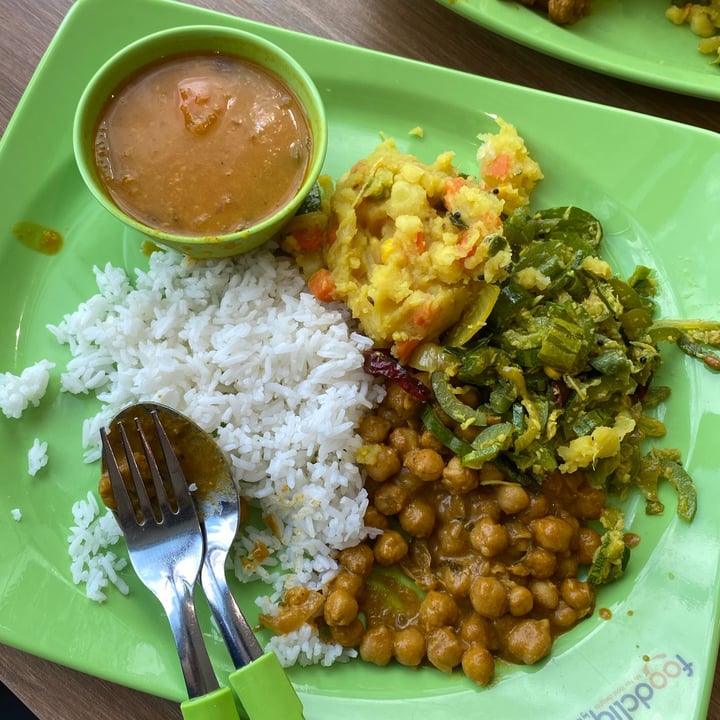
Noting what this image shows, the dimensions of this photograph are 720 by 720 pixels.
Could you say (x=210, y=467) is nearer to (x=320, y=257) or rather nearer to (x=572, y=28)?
(x=320, y=257)

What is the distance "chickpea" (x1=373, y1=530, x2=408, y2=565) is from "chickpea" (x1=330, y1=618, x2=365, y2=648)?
0.23m

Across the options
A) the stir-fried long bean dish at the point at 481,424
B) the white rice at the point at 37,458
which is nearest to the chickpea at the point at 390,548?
the stir-fried long bean dish at the point at 481,424

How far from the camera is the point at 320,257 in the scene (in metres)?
2.91

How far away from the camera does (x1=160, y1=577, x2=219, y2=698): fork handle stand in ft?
7.45

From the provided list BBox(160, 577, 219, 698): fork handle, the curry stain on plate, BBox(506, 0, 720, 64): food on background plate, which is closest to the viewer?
BBox(160, 577, 219, 698): fork handle

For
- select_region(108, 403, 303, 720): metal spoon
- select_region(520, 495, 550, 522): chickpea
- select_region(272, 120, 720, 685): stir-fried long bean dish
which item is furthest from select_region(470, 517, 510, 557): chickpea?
select_region(108, 403, 303, 720): metal spoon

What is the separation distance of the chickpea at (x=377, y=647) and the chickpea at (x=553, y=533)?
24.9 inches

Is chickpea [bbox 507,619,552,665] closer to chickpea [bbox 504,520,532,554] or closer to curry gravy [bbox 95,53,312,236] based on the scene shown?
chickpea [bbox 504,520,532,554]

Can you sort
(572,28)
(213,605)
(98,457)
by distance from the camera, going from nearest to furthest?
(213,605), (98,457), (572,28)

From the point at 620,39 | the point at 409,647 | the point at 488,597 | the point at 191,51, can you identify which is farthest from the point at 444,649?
the point at 620,39

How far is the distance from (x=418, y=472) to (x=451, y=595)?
0.46 m

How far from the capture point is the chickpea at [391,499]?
107 inches

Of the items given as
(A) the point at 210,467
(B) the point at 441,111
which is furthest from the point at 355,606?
(B) the point at 441,111

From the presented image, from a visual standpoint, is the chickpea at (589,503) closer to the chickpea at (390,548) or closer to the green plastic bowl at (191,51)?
the chickpea at (390,548)
